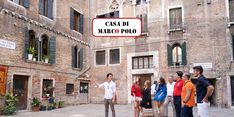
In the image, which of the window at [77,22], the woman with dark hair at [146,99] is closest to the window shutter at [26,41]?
the window at [77,22]

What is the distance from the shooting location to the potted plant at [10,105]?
1280 centimetres

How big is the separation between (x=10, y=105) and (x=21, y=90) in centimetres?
180

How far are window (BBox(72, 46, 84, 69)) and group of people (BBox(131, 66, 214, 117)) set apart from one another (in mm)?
10385

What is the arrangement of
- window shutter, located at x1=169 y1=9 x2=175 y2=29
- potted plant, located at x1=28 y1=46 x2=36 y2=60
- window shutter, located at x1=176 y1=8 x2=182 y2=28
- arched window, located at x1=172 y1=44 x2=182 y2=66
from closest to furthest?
potted plant, located at x1=28 y1=46 x2=36 y2=60, arched window, located at x1=172 y1=44 x2=182 y2=66, window shutter, located at x1=176 y1=8 x2=182 y2=28, window shutter, located at x1=169 y1=9 x2=175 y2=29

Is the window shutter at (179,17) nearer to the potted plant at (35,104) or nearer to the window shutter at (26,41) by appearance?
the window shutter at (26,41)

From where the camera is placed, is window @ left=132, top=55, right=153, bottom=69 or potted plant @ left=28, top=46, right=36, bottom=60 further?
window @ left=132, top=55, right=153, bottom=69

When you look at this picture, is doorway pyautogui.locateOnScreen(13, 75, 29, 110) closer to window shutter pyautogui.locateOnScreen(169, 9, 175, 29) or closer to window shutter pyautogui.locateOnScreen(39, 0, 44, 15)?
window shutter pyautogui.locateOnScreen(39, 0, 44, 15)

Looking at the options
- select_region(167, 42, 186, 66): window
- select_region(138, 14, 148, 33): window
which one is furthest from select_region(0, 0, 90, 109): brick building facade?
select_region(167, 42, 186, 66): window

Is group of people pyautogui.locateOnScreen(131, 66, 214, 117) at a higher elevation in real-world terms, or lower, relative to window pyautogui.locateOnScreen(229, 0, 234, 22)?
lower

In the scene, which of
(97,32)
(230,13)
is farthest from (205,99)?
(230,13)

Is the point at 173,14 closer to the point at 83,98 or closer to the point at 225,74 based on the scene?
the point at 225,74

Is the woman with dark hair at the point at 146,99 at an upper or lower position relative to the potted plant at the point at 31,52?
lower

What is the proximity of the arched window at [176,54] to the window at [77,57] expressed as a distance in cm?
704

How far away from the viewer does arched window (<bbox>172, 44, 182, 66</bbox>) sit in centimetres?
1844
